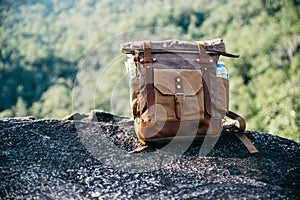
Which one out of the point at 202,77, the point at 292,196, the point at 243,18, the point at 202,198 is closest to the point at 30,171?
the point at 202,198

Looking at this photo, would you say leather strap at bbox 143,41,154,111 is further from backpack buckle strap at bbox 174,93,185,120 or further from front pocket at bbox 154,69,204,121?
backpack buckle strap at bbox 174,93,185,120

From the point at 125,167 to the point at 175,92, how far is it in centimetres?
75

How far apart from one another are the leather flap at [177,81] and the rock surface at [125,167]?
49 cm

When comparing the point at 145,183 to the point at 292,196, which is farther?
the point at 145,183

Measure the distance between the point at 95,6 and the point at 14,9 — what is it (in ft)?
37.6

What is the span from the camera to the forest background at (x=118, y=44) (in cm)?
2439

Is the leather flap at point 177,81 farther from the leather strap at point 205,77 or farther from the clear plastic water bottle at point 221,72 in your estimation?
the clear plastic water bottle at point 221,72

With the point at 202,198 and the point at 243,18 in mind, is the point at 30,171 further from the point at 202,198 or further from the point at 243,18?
the point at 243,18

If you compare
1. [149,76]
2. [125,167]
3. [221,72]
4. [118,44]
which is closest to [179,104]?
[149,76]

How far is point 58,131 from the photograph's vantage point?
380cm

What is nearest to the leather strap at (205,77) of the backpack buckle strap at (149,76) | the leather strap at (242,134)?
the leather strap at (242,134)

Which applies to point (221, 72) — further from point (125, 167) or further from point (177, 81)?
point (125, 167)

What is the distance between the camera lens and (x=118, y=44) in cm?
4431

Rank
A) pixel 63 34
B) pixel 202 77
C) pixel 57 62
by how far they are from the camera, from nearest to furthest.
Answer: pixel 202 77 < pixel 57 62 < pixel 63 34
